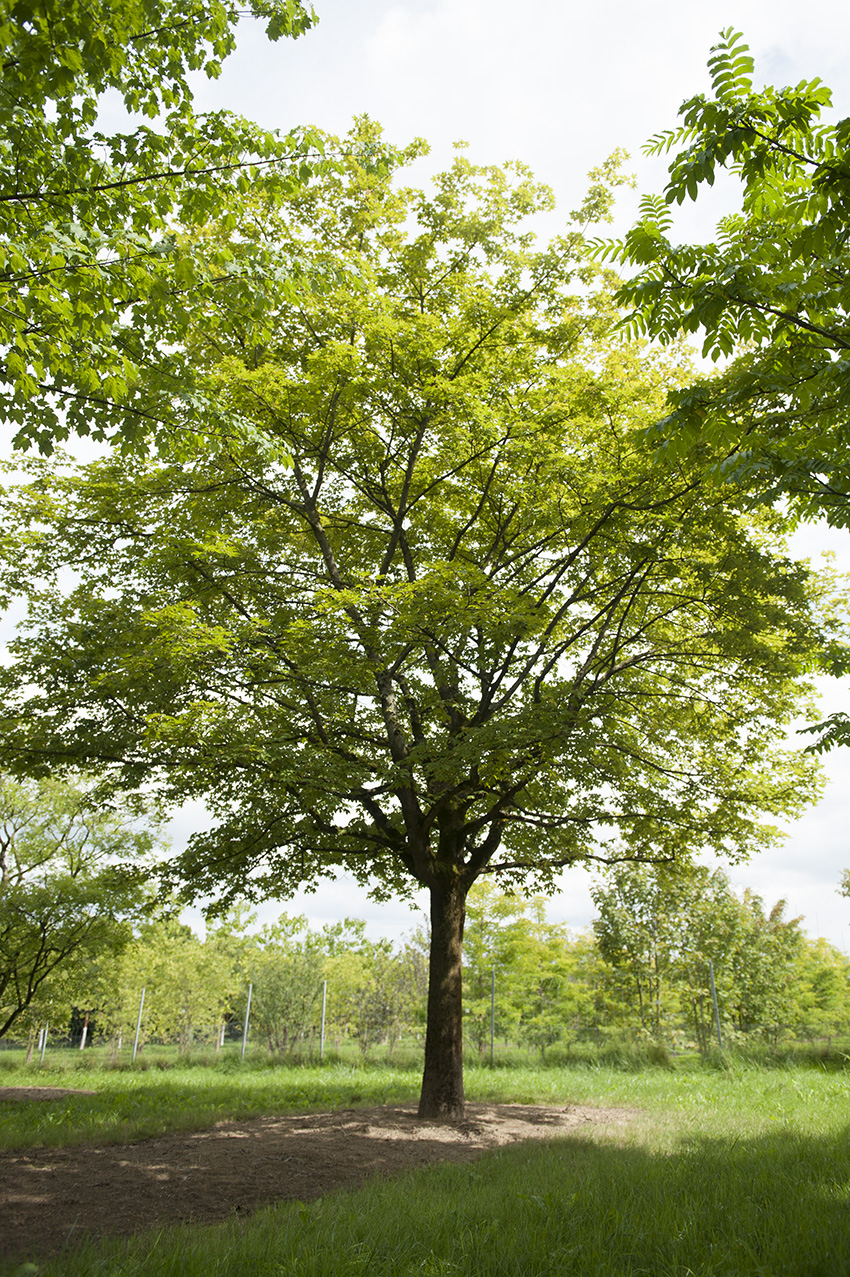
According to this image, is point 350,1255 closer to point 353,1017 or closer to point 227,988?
point 353,1017

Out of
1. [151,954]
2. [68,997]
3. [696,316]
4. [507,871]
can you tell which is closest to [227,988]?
[151,954]

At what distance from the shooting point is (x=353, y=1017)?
26.8m

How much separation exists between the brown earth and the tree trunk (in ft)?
1.30

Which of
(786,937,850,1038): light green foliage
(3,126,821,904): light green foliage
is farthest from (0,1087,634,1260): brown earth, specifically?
(786,937,850,1038): light green foliage

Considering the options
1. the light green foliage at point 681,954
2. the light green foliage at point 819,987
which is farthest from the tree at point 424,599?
the light green foliage at point 819,987

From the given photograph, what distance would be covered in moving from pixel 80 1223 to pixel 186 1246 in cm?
171

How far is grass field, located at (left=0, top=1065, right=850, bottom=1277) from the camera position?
11.8 feet

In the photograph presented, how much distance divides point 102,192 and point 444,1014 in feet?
33.1

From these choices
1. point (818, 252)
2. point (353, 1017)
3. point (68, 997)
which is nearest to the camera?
point (818, 252)

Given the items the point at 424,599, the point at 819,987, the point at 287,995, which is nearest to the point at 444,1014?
the point at 424,599

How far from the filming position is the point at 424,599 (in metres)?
8.41

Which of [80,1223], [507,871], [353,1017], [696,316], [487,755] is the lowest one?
[353,1017]

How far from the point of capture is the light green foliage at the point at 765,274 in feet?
11.8

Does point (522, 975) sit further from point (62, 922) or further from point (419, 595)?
point (419, 595)
